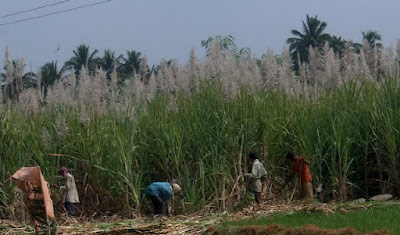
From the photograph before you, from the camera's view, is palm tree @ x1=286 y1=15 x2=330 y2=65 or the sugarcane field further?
palm tree @ x1=286 y1=15 x2=330 y2=65

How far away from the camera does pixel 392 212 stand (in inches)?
427

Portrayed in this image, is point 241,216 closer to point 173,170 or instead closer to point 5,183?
point 173,170

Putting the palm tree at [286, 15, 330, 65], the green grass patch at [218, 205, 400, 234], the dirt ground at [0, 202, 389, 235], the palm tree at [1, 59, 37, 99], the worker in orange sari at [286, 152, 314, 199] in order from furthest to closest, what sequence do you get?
the palm tree at [286, 15, 330, 65]
the palm tree at [1, 59, 37, 99]
the worker in orange sari at [286, 152, 314, 199]
the dirt ground at [0, 202, 389, 235]
the green grass patch at [218, 205, 400, 234]

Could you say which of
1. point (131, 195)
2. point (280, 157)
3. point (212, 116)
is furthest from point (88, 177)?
point (280, 157)

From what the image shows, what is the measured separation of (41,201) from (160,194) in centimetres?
230

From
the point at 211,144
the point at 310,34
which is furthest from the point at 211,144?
the point at 310,34

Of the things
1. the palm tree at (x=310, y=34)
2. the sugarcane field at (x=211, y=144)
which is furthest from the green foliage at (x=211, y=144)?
the palm tree at (x=310, y=34)

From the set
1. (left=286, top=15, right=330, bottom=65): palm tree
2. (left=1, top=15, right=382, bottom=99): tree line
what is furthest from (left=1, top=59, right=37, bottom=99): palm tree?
(left=286, top=15, right=330, bottom=65): palm tree

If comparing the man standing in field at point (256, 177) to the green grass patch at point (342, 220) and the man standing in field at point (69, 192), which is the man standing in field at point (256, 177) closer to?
the green grass patch at point (342, 220)

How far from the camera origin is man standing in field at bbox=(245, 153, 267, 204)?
42.0ft

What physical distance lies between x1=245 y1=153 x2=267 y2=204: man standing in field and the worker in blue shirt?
4.48ft

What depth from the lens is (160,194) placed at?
12.5m

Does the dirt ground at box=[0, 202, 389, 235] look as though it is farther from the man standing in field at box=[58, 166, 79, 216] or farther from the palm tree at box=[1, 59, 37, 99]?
the palm tree at box=[1, 59, 37, 99]

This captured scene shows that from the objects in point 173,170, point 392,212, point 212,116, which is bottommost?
point 392,212
